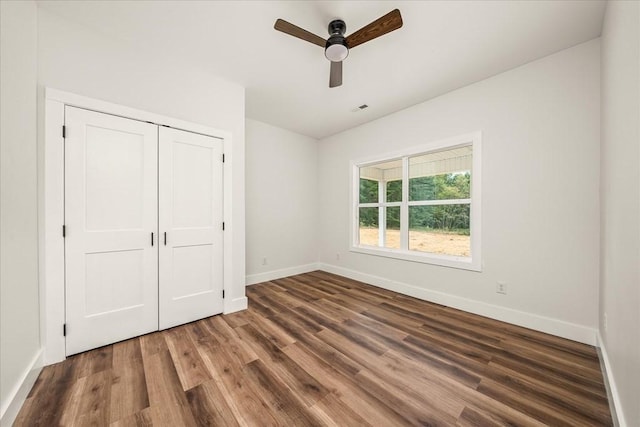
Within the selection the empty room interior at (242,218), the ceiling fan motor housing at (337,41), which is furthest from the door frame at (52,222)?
the ceiling fan motor housing at (337,41)

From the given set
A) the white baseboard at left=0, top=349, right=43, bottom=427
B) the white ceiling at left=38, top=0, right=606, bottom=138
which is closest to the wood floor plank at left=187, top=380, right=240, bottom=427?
the white baseboard at left=0, top=349, right=43, bottom=427

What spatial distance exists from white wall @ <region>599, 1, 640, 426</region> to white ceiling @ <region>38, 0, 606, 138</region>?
0.47m

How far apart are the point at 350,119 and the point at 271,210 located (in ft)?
6.95

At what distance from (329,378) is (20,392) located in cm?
194

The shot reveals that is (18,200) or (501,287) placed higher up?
(18,200)

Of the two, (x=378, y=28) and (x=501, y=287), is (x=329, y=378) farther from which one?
(x=378, y=28)

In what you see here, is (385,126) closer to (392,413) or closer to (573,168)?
(573,168)

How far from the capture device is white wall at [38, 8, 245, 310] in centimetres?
185

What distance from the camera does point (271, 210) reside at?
13.7 ft

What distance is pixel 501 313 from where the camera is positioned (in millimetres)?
2510

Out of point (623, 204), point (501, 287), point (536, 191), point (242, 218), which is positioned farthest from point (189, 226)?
point (536, 191)

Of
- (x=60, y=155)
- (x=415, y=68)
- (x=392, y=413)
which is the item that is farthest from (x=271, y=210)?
(x=392, y=413)

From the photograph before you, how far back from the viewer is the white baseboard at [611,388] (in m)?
1.20

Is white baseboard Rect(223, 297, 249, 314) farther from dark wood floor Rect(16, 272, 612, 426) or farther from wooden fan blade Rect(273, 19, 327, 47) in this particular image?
wooden fan blade Rect(273, 19, 327, 47)
